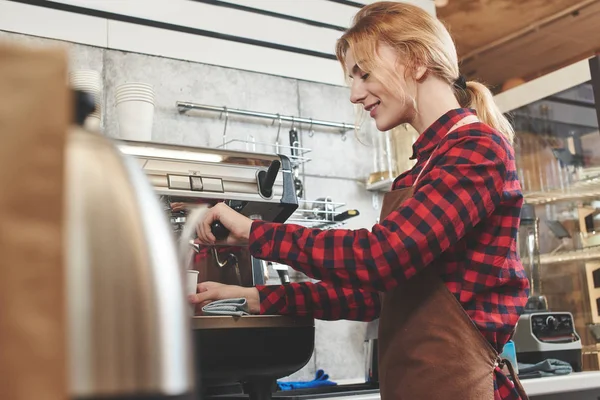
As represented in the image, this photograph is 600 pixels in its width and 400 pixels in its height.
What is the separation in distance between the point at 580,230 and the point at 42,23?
97.1 inches

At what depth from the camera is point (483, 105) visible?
5.25 ft

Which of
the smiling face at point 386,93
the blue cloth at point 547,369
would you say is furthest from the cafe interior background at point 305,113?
the smiling face at point 386,93

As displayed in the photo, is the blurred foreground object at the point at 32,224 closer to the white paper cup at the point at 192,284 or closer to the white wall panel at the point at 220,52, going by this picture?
the white paper cup at the point at 192,284

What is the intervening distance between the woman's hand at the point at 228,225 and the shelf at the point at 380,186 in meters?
1.74

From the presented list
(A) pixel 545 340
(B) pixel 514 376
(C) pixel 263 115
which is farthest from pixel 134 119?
(A) pixel 545 340

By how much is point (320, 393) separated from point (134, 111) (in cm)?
112

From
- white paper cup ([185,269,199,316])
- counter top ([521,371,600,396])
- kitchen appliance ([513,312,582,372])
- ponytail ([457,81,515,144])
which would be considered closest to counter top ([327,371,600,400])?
counter top ([521,371,600,396])

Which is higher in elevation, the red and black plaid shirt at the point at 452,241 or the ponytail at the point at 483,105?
the ponytail at the point at 483,105

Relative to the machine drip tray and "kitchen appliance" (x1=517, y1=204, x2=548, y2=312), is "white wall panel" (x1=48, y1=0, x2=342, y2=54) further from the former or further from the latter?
the machine drip tray

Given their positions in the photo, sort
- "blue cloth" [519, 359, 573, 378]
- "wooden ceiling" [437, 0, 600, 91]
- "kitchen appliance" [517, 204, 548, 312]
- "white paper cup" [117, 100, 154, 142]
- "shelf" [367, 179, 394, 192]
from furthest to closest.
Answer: "wooden ceiling" [437, 0, 600, 91]
"kitchen appliance" [517, 204, 548, 312]
"shelf" [367, 179, 394, 192]
"white paper cup" [117, 100, 154, 142]
"blue cloth" [519, 359, 573, 378]

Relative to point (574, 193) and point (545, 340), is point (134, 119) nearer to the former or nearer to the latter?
point (545, 340)

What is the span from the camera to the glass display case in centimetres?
325

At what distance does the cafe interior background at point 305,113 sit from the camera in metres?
2.64

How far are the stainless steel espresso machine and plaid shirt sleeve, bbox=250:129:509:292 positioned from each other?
0.16m
